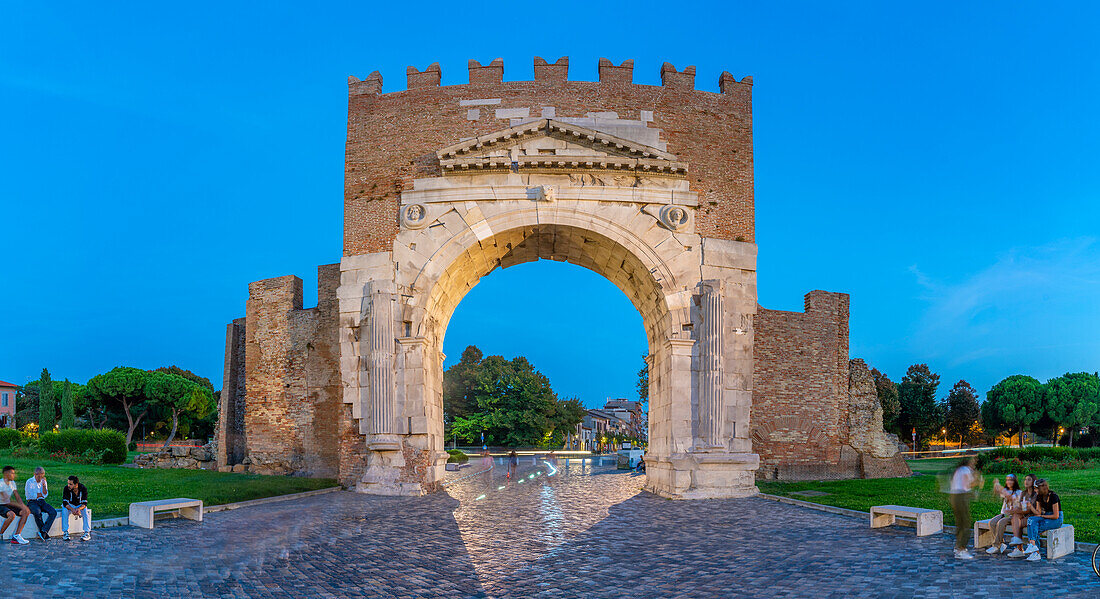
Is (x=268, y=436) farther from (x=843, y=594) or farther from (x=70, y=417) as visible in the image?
(x=70, y=417)

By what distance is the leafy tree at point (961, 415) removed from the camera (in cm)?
6356

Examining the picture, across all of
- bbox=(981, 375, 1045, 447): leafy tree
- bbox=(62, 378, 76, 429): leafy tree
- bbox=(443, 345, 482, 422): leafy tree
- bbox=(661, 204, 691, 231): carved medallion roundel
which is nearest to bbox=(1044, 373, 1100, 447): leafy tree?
bbox=(981, 375, 1045, 447): leafy tree

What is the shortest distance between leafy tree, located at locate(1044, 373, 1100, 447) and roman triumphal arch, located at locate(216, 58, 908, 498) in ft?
143

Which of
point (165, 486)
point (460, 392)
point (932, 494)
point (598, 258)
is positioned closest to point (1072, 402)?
point (460, 392)

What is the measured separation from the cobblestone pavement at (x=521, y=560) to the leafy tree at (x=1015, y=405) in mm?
51721

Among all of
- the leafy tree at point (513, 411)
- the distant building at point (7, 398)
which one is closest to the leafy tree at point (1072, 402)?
the leafy tree at point (513, 411)

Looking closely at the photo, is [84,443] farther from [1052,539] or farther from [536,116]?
[1052,539]

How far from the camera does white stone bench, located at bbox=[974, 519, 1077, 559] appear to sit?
8.21 meters

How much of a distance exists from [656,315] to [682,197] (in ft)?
9.84

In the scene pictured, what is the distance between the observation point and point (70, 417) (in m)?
44.8

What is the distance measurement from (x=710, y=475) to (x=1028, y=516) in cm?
814

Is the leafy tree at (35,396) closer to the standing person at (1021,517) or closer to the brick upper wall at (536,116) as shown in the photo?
the brick upper wall at (536,116)

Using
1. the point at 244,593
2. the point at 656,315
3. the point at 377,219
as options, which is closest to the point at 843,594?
the point at 244,593

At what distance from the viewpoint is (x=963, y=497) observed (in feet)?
28.5
